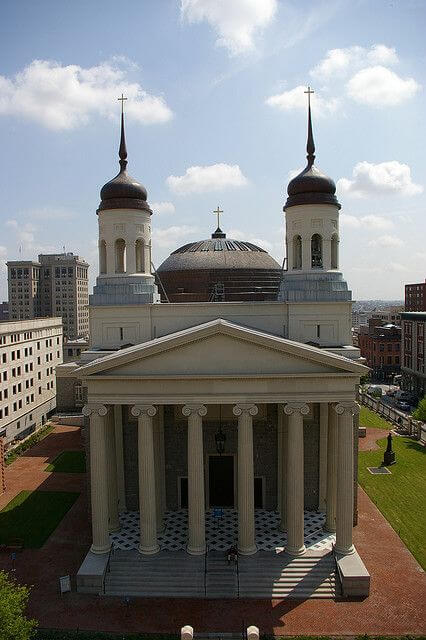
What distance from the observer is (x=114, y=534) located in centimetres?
3072

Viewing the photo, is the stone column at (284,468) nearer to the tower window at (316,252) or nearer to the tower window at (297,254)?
the tower window at (297,254)

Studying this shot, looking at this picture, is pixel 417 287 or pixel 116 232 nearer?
pixel 116 232

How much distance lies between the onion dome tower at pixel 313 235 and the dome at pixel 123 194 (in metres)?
10.1

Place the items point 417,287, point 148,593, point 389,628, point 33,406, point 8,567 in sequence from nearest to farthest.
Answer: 1. point 389,628
2. point 148,593
3. point 8,567
4. point 33,406
5. point 417,287

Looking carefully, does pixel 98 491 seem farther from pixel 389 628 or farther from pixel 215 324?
pixel 389 628

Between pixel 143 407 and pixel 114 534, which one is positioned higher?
pixel 143 407

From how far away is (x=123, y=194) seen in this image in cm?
3400

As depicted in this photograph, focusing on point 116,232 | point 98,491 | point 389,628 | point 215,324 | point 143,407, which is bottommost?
point 389,628

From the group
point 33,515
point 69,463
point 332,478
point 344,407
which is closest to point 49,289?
point 69,463

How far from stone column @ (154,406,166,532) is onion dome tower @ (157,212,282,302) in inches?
467

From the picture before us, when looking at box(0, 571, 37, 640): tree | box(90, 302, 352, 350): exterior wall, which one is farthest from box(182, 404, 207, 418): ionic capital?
box(0, 571, 37, 640): tree

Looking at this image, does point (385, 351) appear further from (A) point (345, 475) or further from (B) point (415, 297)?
(A) point (345, 475)

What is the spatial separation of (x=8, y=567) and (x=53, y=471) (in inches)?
670

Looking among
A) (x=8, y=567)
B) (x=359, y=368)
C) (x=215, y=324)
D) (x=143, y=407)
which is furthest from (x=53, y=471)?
(x=359, y=368)
